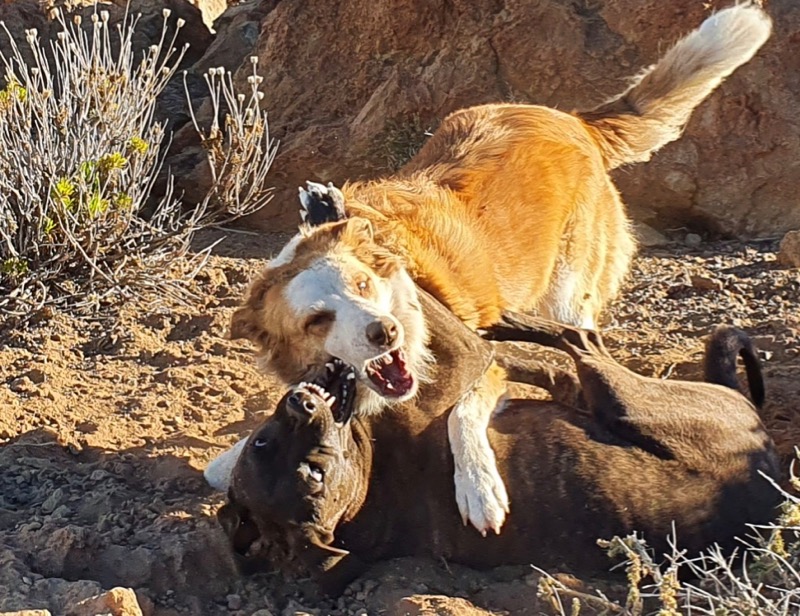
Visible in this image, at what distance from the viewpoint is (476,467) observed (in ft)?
12.6

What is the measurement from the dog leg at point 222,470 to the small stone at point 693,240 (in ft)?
12.0

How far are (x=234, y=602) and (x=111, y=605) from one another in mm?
506

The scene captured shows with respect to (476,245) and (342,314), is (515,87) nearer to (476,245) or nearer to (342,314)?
(476,245)

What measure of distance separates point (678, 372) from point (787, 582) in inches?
87.2

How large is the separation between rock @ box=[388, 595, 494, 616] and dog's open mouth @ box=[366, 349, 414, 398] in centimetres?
79

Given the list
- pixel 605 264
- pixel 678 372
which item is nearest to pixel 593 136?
pixel 605 264

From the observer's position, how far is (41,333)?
5.55 meters

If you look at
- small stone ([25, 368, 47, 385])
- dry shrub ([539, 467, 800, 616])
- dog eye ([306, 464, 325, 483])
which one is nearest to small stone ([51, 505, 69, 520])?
dog eye ([306, 464, 325, 483])

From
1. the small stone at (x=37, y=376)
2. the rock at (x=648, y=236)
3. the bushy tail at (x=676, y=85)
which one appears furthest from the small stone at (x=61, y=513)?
the rock at (x=648, y=236)

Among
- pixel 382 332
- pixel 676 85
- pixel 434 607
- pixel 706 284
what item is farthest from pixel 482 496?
pixel 706 284

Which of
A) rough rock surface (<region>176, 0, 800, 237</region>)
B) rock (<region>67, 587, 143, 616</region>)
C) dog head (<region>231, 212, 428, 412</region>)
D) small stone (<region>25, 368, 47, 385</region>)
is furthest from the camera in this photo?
rough rock surface (<region>176, 0, 800, 237</region>)

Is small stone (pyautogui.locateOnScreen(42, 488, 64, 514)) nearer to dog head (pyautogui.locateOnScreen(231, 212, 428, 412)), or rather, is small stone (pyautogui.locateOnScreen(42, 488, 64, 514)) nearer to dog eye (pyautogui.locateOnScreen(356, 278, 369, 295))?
dog head (pyautogui.locateOnScreen(231, 212, 428, 412))

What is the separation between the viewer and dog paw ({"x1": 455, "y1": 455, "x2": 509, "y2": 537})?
12.2 ft

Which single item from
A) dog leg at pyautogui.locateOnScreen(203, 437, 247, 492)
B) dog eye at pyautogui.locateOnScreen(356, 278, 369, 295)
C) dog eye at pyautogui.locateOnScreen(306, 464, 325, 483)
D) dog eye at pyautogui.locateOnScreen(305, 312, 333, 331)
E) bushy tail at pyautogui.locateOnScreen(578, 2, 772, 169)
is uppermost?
bushy tail at pyautogui.locateOnScreen(578, 2, 772, 169)
